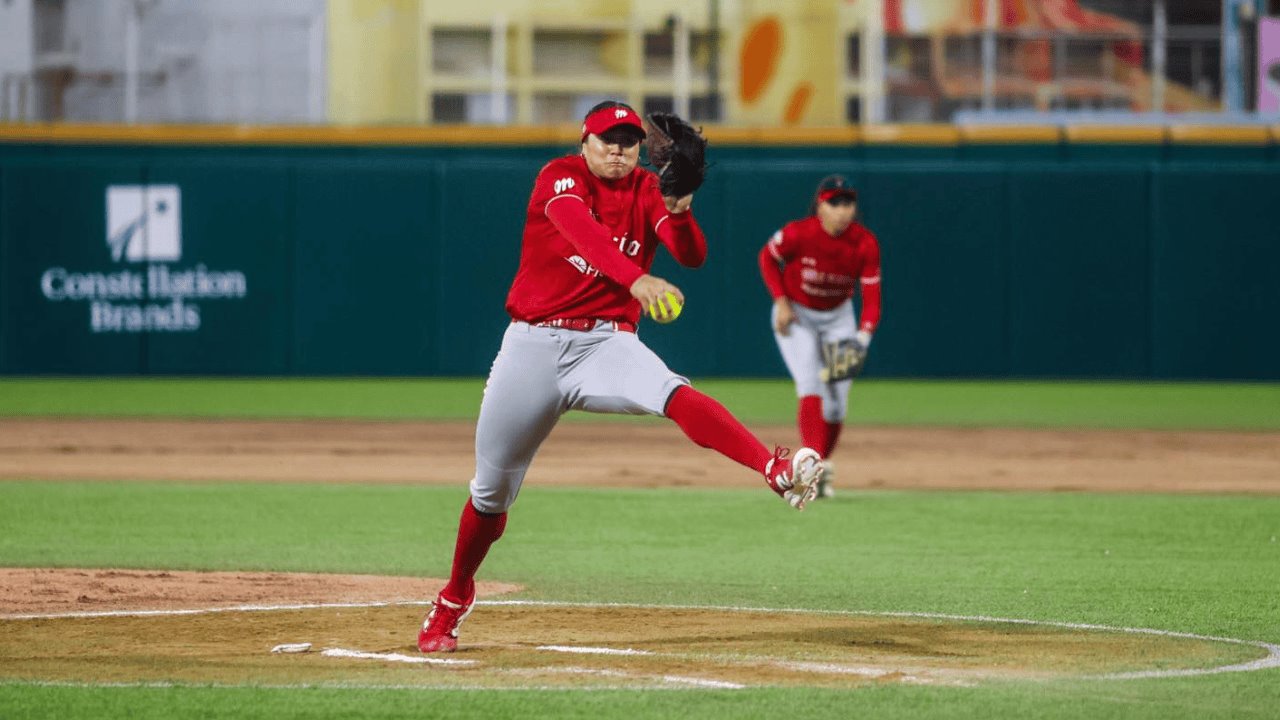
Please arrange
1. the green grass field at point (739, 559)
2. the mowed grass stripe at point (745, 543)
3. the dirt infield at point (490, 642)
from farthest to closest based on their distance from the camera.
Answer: the mowed grass stripe at point (745, 543)
the dirt infield at point (490, 642)
the green grass field at point (739, 559)

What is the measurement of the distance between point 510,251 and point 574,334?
53.7ft

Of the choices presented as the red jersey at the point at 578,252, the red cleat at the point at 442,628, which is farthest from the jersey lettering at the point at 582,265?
the red cleat at the point at 442,628

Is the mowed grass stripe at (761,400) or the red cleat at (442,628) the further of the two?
the mowed grass stripe at (761,400)

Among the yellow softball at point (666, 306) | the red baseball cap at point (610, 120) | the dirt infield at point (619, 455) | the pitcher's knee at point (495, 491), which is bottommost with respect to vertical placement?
the dirt infield at point (619, 455)

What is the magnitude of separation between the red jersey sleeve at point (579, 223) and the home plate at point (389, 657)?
128 centimetres

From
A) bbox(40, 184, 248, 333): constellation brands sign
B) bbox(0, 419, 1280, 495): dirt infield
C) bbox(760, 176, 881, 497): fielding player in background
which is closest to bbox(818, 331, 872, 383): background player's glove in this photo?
bbox(760, 176, 881, 497): fielding player in background

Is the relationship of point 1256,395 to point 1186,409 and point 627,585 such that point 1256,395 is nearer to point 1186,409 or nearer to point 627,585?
point 1186,409

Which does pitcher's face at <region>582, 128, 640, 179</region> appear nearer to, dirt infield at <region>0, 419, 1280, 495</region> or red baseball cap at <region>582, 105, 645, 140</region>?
red baseball cap at <region>582, 105, 645, 140</region>

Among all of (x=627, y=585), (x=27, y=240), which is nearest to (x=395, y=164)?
(x=27, y=240)

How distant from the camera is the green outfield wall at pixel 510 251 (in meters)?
22.3

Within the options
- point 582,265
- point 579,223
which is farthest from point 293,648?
point 579,223

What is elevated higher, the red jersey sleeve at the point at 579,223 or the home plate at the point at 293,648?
the red jersey sleeve at the point at 579,223

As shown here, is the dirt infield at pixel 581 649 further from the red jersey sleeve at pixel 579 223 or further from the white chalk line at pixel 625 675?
the red jersey sleeve at pixel 579 223

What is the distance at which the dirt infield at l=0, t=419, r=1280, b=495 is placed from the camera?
1312cm
